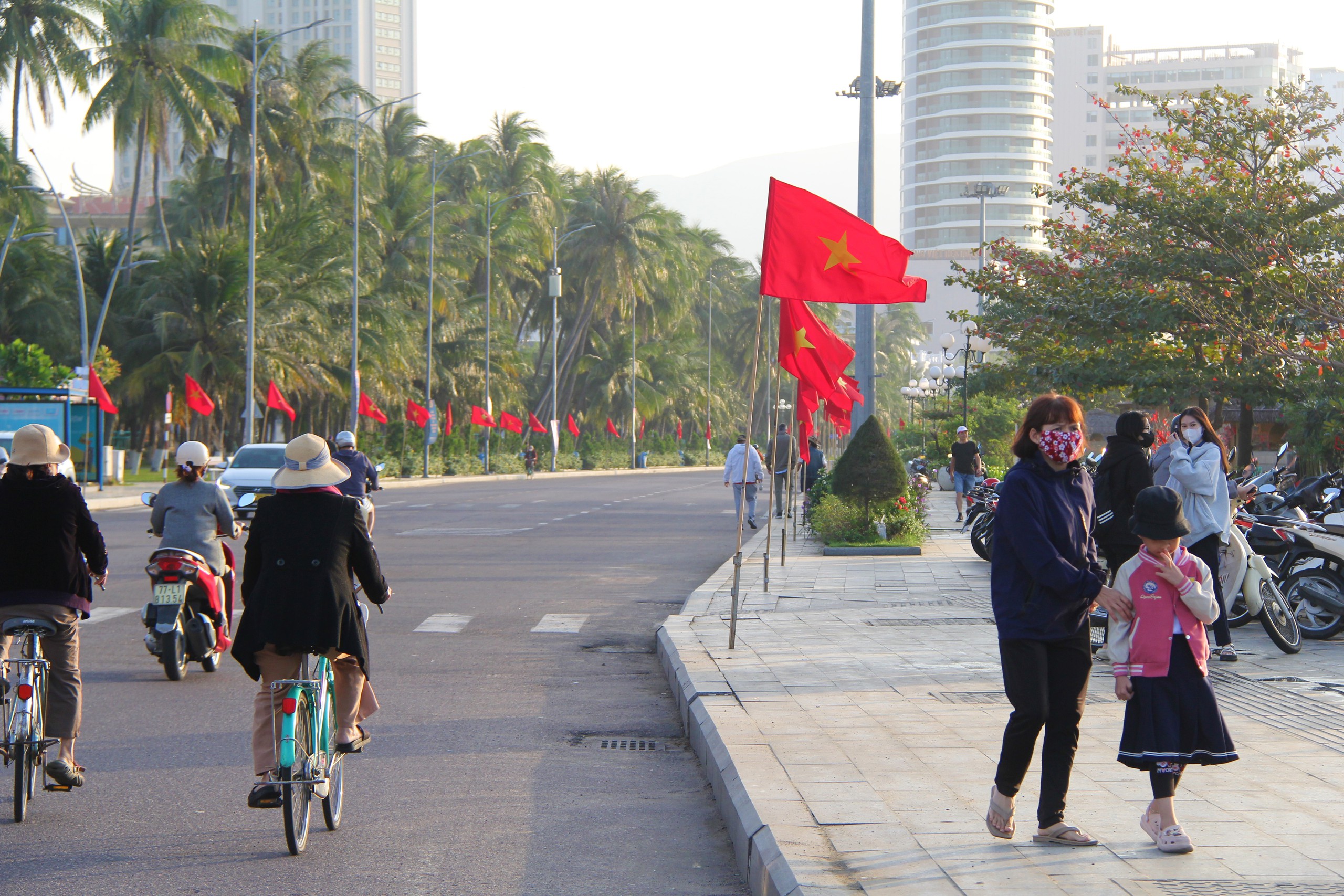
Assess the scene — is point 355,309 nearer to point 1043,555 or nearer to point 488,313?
point 488,313

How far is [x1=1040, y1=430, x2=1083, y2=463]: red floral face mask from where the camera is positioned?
504 centimetres

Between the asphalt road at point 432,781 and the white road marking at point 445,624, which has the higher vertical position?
the asphalt road at point 432,781

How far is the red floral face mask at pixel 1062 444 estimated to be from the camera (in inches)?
198

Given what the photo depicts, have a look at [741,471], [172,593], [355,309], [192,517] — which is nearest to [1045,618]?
[172,593]

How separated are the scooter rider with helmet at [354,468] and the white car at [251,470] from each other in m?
7.67

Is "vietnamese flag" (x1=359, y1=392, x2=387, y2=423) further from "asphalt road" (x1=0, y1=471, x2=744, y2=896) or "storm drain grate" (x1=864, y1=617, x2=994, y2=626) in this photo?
"storm drain grate" (x1=864, y1=617, x2=994, y2=626)

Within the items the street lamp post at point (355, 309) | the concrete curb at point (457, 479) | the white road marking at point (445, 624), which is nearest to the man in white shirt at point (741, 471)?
the white road marking at point (445, 624)

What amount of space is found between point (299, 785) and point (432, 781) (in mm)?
1458

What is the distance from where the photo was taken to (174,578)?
9.62m

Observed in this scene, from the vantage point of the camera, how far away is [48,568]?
6.19 metres

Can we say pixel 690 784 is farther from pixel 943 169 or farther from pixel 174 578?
pixel 943 169

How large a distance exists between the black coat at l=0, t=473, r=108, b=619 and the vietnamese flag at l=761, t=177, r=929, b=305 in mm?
5435

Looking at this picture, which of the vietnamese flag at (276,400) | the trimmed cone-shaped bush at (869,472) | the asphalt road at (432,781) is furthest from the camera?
the vietnamese flag at (276,400)

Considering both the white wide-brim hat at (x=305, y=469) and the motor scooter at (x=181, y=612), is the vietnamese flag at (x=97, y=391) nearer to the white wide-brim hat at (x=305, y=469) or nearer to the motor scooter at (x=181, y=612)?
the motor scooter at (x=181, y=612)
